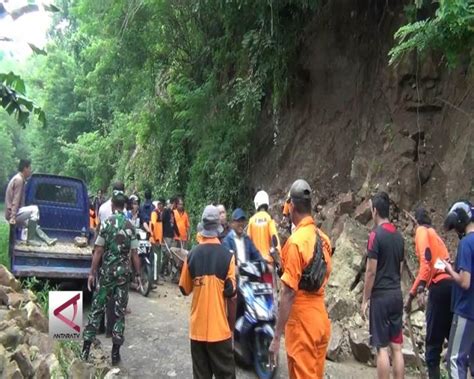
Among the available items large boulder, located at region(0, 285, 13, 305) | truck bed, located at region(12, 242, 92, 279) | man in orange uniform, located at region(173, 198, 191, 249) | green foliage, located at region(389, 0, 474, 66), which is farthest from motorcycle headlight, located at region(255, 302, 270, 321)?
man in orange uniform, located at region(173, 198, 191, 249)

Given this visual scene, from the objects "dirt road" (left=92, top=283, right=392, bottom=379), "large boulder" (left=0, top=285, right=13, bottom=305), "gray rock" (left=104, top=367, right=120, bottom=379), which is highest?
"large boulder" (left=0, top=285, right=13, bottom=305)

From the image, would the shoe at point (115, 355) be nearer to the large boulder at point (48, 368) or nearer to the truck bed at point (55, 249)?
the large boulder at point (48, 368)

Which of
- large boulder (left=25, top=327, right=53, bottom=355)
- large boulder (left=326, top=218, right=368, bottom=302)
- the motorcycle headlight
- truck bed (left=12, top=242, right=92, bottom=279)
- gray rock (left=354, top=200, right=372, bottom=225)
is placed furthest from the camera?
gray rock (left=354, top=200, right=372, bottom=225)

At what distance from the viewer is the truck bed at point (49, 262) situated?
8117 millimetres

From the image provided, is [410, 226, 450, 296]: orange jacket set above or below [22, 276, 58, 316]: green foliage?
above

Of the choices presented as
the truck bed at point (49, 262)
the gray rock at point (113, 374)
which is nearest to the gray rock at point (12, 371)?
the gray rock at point (113, 374)

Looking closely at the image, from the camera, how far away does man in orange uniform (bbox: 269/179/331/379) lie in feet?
11.9

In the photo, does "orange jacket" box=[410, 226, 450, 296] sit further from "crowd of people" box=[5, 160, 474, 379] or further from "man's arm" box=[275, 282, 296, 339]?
"man's arm" box=[275, 282, 296, 339]

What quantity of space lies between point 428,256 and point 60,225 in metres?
7.34

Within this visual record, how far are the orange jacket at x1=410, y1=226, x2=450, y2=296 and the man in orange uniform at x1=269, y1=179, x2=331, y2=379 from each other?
95.3 inches

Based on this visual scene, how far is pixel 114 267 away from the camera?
636 centimetres

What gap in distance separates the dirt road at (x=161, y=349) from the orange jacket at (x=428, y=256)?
4.75ft

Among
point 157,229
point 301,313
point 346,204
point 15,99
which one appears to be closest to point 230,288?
point 301,313

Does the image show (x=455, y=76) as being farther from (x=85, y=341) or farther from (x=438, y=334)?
(x=85, y=341)
